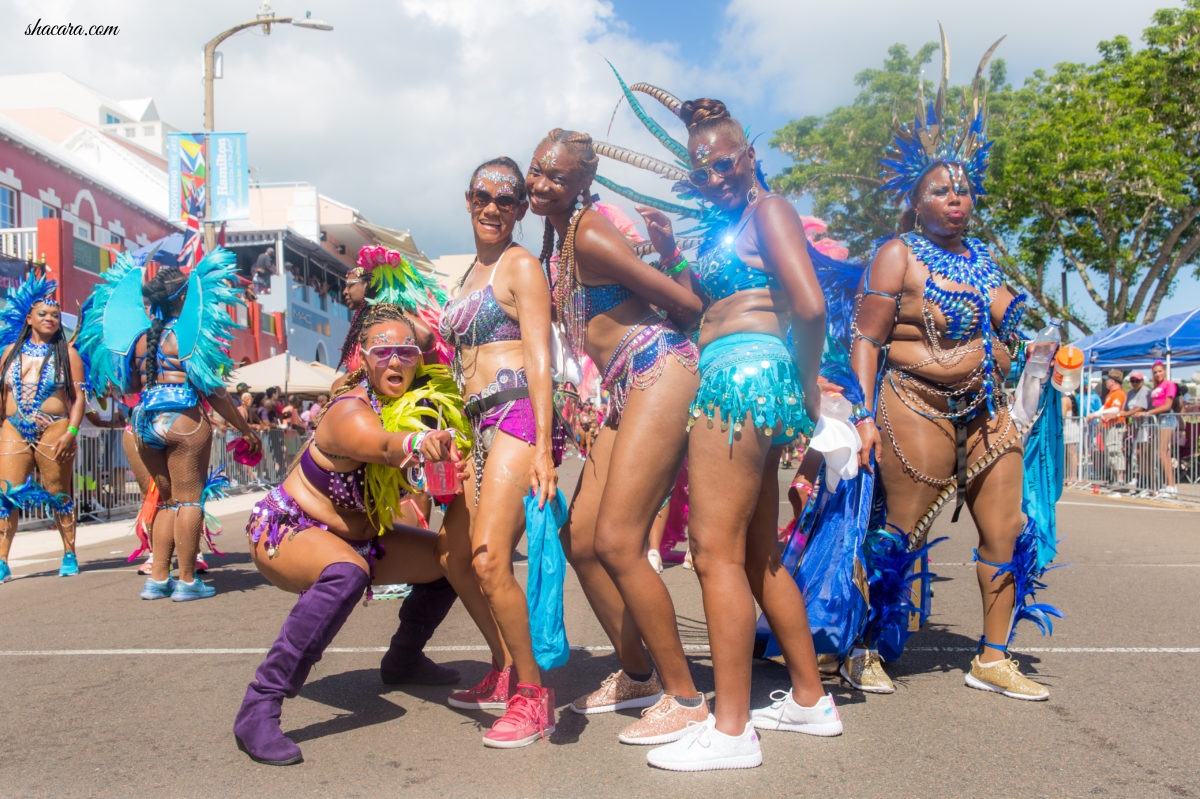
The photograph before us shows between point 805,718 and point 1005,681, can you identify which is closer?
point 805,718

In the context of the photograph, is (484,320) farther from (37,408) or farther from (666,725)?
(37,408)

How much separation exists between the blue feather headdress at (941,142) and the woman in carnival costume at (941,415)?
0.05 metres

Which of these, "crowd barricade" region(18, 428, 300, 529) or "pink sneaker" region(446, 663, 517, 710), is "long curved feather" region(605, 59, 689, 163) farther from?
"crowd barricade" region(18, 428, 300, 529)

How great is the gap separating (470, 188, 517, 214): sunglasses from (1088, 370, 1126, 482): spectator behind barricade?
46.0 feet

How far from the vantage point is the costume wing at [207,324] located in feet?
20.6

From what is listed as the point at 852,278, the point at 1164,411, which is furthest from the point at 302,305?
the point at 852,278

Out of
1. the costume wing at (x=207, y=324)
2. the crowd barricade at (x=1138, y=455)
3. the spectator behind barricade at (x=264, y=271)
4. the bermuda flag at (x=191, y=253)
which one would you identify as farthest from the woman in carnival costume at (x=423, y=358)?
the spectator behind barricade at (x=264, y=271)

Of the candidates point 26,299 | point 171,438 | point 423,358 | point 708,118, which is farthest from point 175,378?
point 708,118

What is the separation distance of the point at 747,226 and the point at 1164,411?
13468 mm

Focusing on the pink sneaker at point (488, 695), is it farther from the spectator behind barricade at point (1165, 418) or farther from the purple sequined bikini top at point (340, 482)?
the spectator behind barricade at point (1165, 418)

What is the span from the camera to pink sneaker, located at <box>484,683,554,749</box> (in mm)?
3215

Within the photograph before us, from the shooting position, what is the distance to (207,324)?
251 inches

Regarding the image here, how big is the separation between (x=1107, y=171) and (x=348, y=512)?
23217mm

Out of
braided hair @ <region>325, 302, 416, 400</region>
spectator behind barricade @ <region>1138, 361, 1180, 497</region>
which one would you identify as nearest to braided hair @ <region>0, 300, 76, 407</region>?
braided hair @ <region>325, 302, 416, 400</region>
